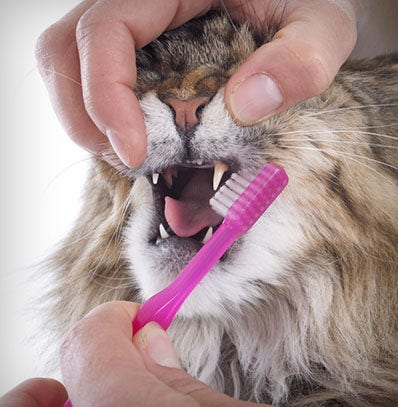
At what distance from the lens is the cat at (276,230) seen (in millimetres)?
876

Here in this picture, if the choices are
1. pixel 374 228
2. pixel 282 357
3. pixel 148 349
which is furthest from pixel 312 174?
pixel 148 349

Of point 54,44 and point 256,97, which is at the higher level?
point 54,44

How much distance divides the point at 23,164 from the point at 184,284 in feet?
2.44

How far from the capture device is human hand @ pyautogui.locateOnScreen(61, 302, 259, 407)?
55 cm

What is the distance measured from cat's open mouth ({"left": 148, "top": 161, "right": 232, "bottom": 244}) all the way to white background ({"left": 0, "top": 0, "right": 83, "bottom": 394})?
1.61ft

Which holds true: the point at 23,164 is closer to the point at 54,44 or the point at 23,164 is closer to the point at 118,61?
the point at 54,44

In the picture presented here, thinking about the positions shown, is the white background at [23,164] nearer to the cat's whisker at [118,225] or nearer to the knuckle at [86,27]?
the cat's whisker at [118,225]

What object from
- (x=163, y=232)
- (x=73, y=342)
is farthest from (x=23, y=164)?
(x=73, y=342)

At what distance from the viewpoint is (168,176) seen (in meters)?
0.90

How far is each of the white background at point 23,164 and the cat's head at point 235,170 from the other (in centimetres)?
46

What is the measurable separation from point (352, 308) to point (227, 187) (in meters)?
0.28

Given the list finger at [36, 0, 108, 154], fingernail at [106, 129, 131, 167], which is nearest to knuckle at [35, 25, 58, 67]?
finger at [36, 0, 108, 154]

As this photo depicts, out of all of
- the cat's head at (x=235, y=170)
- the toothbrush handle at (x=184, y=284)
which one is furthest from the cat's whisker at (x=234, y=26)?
the toothbrush handle at (x=184, y=284)

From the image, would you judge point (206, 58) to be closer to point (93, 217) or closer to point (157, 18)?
point (157, 18)
